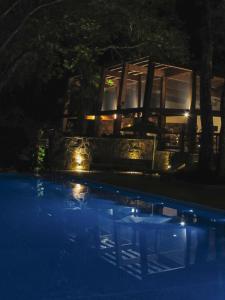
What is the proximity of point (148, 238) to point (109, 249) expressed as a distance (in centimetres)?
120

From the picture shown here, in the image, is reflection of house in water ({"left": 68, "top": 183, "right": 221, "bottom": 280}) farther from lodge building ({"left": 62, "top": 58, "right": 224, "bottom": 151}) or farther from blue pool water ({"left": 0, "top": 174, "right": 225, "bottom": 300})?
lodge building ({"left": 62, "top": 58, "right": 224, "bottom": 151})

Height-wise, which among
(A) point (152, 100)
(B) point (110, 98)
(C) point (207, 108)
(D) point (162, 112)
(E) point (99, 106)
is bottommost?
(C) point (207, 108)

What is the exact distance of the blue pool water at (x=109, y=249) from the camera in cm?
527

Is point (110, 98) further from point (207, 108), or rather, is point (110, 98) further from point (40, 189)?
point (40, 189)

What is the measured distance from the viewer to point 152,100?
92.0ft

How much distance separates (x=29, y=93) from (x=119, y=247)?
20.4 meters

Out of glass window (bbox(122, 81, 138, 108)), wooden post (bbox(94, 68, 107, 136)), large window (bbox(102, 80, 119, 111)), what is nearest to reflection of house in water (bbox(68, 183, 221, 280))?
wooden post (bbox(94, 68, 107, 136))

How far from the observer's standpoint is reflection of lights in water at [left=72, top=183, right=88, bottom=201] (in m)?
13.3

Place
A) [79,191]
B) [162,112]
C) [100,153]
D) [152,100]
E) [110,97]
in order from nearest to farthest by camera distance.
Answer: [79,191] < [100,153] < [162,112] < [152,100] < [110,97]

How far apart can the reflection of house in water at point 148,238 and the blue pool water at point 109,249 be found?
2 centimetres

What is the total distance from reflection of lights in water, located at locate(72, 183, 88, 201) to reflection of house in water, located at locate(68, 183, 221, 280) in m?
1.33

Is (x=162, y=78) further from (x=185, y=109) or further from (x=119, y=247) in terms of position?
(x=119, y=247)

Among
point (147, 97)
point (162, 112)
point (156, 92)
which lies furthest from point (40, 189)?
point (156, 92)

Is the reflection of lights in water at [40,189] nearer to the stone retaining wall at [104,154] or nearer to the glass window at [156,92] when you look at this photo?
the stone retaining wall at [104,154]
